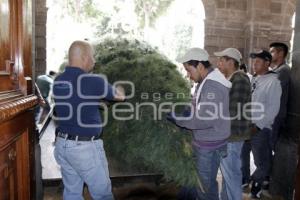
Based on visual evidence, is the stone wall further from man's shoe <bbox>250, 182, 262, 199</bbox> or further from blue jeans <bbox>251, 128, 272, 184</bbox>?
man's shoe <bbox>250, 182, 262, 199</bbox>

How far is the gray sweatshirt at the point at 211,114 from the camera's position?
2617 mm

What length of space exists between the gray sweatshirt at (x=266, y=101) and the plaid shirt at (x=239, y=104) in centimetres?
60

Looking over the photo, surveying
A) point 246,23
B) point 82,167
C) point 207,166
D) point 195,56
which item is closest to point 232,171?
point 207,166

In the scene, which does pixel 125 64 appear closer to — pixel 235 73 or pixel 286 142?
pixel 235 73

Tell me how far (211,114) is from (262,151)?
1543 mm

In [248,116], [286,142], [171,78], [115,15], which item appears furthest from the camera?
[115,15]

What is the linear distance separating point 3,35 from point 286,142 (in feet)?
10.7

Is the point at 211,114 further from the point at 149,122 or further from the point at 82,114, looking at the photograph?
the point at 82,114

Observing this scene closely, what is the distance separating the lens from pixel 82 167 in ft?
7.84

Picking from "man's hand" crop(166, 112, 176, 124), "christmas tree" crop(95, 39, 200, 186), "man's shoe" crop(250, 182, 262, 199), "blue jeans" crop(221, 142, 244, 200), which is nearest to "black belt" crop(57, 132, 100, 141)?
"christmas tree" crop(95, 39, 200, 186)

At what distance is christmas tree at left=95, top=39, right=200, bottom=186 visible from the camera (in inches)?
108

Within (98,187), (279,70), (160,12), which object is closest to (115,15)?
(160,12)

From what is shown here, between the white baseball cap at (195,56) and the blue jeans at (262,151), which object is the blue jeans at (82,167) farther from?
the blue jeans at (262,151)

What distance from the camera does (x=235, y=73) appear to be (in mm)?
3297
